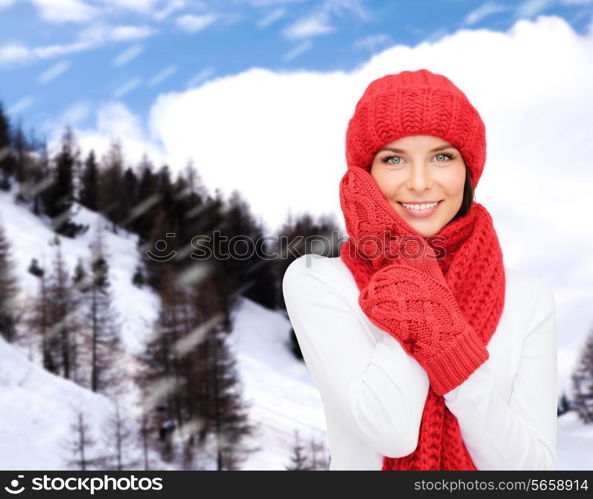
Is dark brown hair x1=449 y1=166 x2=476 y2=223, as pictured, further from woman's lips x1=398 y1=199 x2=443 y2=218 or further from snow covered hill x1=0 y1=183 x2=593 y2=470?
snow covered hill x1=0 y1=183 x2=593 y2=470

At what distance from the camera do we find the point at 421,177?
3275 millimetres

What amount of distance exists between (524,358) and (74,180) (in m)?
61.0

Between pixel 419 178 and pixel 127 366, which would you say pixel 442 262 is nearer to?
pixel 419 178

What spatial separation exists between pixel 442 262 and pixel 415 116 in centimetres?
71

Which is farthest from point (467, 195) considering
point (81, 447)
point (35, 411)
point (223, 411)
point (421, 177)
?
point (35, 411)

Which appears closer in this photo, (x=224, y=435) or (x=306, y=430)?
(x=224, y=435)

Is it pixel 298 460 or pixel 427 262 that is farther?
pixel 298 460

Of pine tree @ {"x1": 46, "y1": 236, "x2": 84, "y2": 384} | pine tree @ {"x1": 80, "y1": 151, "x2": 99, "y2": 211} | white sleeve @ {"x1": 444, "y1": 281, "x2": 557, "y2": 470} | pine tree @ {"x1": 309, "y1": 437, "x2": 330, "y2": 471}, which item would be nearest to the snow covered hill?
pine tree @ {"x1": 309, "y1": 437, "x2": 330, "y2": 471}

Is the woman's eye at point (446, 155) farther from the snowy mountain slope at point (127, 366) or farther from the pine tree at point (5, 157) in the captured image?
the pine tree at point (5, 157)

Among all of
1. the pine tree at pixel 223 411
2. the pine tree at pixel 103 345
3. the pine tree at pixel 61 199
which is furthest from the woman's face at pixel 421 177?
the pine tree at pixel 61 199

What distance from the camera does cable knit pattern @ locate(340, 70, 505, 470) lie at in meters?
2.89
